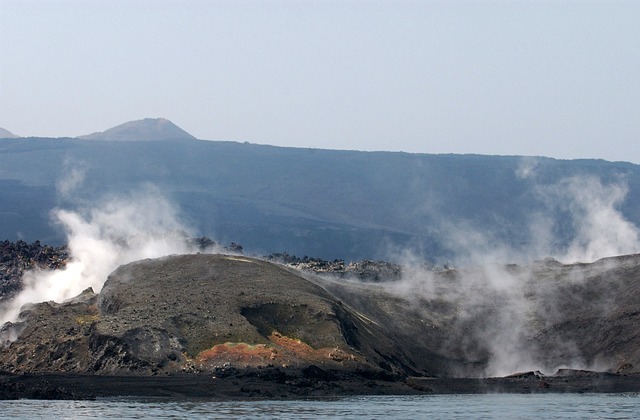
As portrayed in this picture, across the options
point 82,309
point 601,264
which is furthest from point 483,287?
point 82,309

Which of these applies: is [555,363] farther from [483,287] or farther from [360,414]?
[360,414]

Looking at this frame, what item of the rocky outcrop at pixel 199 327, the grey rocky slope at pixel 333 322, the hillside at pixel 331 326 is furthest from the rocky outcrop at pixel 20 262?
the grey rocky slope at pixel 333 322

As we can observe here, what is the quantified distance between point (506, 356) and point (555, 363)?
5.65 m

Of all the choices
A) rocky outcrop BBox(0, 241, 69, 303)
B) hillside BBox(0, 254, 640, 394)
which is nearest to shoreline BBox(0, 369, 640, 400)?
hillside BBox(0, 254, 640, 394)

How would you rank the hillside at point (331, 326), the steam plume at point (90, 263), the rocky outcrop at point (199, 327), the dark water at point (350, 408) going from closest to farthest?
the dark water at point (350, 408)
the rocky outcrop at point (199, 327)
the hillside at point (331, 326)
the steam plume at point (90, 263)

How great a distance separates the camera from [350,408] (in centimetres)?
10812

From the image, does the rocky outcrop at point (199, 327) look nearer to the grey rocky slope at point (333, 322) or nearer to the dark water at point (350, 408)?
the grey rocky slope at point (333, 322)

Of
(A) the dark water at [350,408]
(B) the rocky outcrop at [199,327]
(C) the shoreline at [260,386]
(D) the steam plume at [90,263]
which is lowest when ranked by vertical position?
(A) the dark water at [350,408]

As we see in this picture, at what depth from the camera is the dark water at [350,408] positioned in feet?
328

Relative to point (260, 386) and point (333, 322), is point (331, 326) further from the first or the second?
point (260, 386)

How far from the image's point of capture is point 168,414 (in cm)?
9962

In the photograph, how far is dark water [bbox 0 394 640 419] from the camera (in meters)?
100

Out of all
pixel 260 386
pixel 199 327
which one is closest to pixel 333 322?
pixel 199 327

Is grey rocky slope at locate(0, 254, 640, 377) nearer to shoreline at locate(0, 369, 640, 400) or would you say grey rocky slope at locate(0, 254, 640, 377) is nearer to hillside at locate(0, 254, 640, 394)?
hillside at locate(0, 254, 640, 394)
